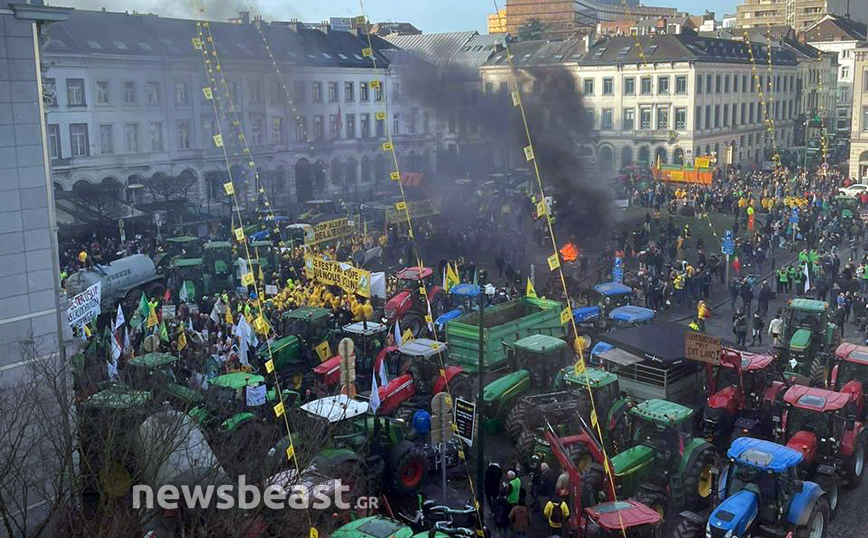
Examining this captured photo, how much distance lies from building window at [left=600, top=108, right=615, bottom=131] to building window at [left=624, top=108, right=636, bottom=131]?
1.12 metres

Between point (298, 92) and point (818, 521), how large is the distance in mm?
48052

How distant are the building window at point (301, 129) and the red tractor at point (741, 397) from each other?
1676 inches

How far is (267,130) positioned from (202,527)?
45.2m

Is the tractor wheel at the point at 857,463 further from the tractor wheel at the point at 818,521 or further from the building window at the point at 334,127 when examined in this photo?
the building window at the point at 334,127

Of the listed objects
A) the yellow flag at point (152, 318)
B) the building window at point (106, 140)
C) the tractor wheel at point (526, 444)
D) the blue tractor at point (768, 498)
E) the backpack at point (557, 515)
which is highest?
the building window at point (106, 140)

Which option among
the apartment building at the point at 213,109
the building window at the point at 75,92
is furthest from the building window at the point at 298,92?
the building window at the point at 75,92

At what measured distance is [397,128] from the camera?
209ft

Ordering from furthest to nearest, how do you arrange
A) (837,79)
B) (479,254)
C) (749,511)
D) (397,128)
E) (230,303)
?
(837,79) < (397,128) < (479,254) < (230,303) < (749,511)

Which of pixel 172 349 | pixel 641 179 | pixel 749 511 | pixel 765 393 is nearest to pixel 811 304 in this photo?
pixel 765 393

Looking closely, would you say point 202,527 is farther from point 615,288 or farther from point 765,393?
point 615,288

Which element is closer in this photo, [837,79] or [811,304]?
[811,304]

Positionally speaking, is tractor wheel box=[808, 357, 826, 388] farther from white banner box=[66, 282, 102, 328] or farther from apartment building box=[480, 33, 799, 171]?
apartment building box=[480, 33, 799, 171]

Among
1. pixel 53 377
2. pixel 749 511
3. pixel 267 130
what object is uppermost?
pixel 267 130

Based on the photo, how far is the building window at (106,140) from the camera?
45219 mm
